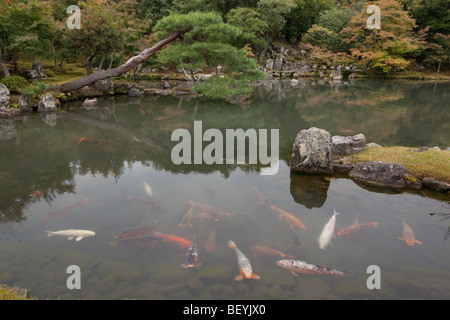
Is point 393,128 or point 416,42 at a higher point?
point 416,42

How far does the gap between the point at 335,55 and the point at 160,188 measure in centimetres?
3348

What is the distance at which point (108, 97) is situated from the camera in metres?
21.0

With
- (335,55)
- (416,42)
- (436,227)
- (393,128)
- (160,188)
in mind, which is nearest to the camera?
(436,227)

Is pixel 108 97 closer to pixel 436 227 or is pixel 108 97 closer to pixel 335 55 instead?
pixel 436 227

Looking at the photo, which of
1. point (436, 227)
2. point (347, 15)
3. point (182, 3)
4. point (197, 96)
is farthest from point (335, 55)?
point (436, 227)

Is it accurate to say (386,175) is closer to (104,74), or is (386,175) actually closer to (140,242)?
(140,242)

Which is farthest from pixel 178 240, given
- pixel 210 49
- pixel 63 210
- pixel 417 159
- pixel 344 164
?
pixel 210 49

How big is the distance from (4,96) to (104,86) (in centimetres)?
727

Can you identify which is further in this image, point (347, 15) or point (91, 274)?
point (347, 15)

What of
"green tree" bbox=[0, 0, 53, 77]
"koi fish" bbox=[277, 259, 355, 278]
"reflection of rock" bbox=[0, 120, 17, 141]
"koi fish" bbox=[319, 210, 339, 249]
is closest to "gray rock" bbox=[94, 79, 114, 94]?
"green tree" bbox=[0, 0, 53, 77]

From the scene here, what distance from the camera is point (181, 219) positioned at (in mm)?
5461

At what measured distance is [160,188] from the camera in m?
6.88

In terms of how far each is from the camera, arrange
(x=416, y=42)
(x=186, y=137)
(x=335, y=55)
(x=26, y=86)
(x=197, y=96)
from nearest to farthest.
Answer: (x=186, y=137) < (x=26, y=86) < (x=197, y=96) < (x=416, y=42) < (x=335, y=55)

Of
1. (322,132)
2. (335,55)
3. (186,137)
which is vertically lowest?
(186,137)
